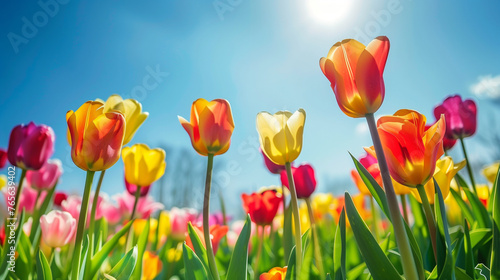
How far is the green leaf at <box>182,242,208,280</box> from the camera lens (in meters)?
0.71

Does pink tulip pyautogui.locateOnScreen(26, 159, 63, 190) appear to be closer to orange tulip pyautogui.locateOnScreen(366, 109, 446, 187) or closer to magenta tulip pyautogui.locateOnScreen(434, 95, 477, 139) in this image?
orange tulip pyautogui.locateOnScreen(366, 109, 446, 187)

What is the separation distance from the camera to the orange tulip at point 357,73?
1.82 feet

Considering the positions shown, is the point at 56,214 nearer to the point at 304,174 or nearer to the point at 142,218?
the point at 142,218

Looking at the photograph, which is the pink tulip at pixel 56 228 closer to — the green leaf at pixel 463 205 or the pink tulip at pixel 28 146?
the pink tulip at pixel 28 146

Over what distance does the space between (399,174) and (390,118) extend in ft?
0.37

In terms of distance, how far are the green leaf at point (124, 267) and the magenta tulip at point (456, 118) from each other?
1.28 meters

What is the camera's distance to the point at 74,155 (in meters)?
0.71

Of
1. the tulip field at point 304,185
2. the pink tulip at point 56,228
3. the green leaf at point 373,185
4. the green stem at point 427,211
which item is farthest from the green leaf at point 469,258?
the pink tulip at point 56,228

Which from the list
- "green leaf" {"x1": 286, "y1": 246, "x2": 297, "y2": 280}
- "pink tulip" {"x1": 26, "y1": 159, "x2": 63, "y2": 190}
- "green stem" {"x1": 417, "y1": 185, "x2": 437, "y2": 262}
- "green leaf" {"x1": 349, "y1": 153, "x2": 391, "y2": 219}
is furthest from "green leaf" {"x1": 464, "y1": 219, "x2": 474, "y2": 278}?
"pink tulip" {"x1": 26, "y1": 159, "x2": 63, "y2": 190}

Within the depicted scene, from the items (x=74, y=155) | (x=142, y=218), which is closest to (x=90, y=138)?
(x=74, y=155)

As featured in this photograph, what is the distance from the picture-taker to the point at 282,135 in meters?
0.81

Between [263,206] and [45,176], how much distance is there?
1.39 meters

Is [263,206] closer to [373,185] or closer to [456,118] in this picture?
[373,185]

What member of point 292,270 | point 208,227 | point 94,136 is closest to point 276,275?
point 292,270
